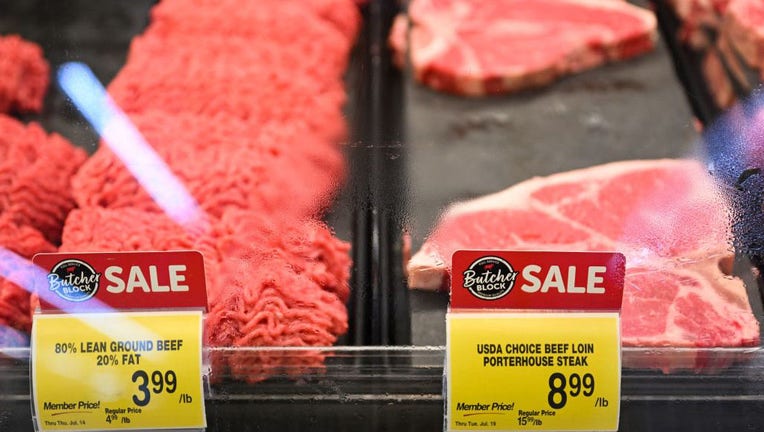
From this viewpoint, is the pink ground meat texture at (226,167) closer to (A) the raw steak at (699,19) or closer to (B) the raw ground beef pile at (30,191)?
(B) the raw ground beef pile at (30,191)

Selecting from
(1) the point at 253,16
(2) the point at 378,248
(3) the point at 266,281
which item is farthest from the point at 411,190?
(1) the point at 253,16

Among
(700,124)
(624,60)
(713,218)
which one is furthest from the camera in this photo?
(624,60)

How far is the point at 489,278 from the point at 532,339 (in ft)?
0.28

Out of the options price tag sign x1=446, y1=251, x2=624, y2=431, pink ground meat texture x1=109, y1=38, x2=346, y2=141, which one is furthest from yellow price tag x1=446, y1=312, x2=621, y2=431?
pink ground meat texture x1=109, y1=38, x2=346, y2=141

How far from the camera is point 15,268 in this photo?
50.1 inches

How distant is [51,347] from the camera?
0.96 meters

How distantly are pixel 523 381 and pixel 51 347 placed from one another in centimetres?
54

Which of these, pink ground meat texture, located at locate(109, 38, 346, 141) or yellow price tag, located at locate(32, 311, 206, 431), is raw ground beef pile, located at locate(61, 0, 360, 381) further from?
yellow price tag, located at locate(32, 311, 206, 431)

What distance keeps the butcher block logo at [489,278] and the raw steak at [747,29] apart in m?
1.08

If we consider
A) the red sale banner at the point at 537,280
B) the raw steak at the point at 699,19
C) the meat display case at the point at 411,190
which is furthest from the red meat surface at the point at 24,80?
the raw steak at the point at 699,19

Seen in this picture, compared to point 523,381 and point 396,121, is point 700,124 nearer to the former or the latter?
point 396,121

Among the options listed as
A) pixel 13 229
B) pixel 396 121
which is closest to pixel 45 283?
pixel 13 229

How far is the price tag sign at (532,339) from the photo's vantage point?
0.93m

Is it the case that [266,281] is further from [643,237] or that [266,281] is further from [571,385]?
[643,237]
